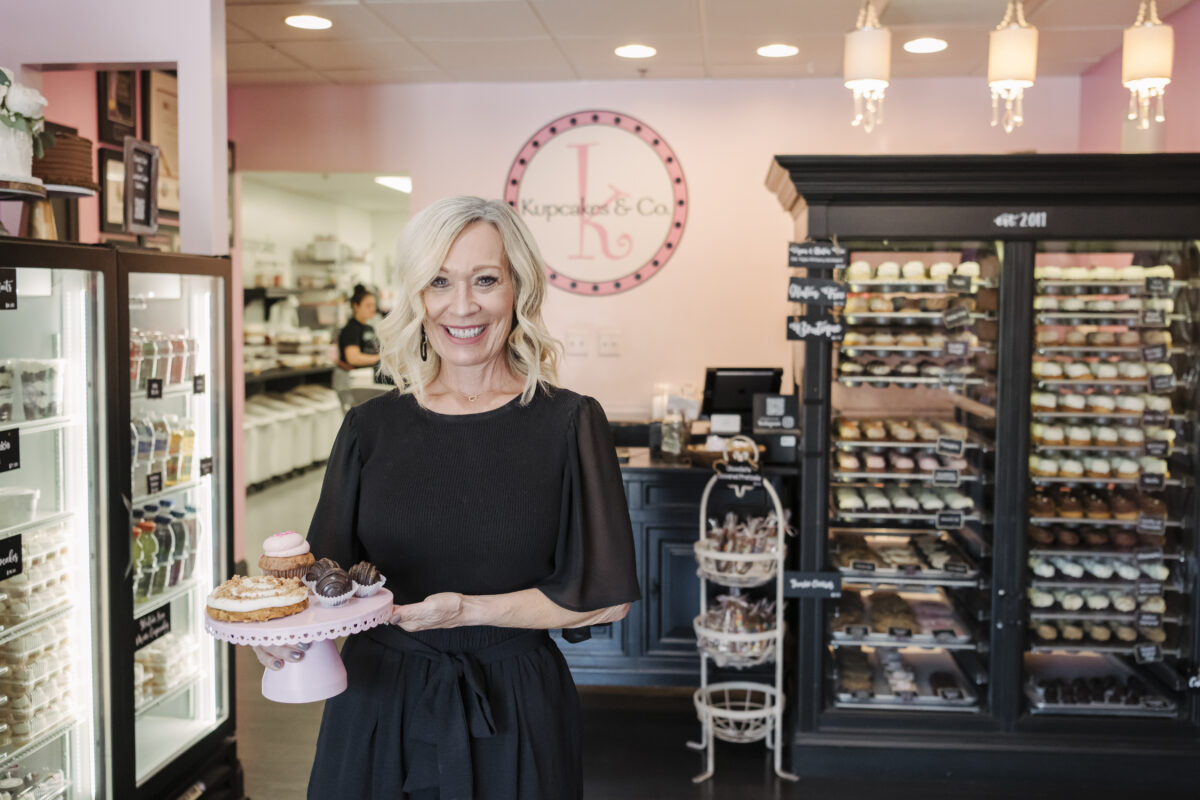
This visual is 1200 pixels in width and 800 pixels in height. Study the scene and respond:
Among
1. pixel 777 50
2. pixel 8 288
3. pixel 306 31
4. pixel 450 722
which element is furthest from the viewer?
pixel 777 50

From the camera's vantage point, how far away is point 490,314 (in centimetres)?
183

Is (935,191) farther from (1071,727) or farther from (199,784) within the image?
(199,784)

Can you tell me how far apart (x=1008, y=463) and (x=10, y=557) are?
3.23 meters

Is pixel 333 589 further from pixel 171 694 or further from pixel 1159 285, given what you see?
pixel 1159 285

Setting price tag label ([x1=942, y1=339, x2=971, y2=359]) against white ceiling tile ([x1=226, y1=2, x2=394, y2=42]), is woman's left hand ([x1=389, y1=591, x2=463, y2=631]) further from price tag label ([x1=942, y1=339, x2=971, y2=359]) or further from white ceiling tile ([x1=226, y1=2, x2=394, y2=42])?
white ceiling tile ([x1=226, y1=2, x2=394, y2=42])

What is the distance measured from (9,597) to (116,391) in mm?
609

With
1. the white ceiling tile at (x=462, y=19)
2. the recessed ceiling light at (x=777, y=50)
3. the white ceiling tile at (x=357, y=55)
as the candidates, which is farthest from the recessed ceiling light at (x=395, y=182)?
the recessed ceiling light at (x=777, y=50)

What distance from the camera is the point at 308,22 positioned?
484cm

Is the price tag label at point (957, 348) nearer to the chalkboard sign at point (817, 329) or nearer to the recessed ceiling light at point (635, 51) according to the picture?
the chalkboard sign at point (817, 329)

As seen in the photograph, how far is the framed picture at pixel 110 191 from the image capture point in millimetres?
5008

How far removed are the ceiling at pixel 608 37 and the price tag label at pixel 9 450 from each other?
2.56m

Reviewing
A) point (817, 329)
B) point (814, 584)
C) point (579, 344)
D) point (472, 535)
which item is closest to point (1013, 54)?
point (817, 329)

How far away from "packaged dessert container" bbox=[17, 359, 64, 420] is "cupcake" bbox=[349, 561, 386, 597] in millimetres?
1521

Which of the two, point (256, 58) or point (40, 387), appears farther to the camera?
point (256, 58)
